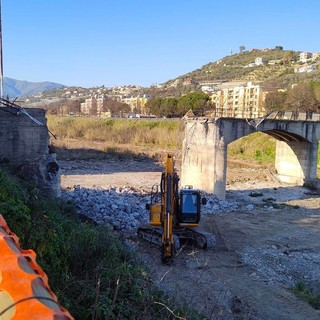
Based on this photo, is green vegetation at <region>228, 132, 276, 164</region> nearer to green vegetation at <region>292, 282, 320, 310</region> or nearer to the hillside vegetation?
the hillside vegetation

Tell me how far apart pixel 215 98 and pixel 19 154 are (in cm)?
8587

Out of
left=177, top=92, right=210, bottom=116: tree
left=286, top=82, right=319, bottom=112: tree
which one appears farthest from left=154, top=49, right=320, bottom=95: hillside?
left=286, top=82, right=319, bottom=112: tree

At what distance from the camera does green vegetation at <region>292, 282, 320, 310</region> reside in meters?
11.4

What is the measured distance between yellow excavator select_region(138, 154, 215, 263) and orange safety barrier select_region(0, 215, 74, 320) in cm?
1101

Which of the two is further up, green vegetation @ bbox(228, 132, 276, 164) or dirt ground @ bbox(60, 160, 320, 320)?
green vegetation @ bbox(228, 132, 276, 164)

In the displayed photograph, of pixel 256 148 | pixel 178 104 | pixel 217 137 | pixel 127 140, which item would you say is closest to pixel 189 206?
pixel 217 137

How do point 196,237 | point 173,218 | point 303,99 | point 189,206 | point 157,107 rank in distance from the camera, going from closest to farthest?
point 189,206 → point 173,218 → point 196,237 → point 303,99 → point 157,107

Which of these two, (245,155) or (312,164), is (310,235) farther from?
(245,155)

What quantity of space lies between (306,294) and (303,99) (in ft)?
159

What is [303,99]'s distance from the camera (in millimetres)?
56594

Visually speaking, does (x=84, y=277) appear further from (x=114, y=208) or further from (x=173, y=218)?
(x=114, y=208)

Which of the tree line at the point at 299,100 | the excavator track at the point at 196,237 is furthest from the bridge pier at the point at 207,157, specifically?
the tree line at the point at 299,100

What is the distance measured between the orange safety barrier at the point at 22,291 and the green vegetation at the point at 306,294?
10.6 metres

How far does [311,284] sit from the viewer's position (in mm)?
13812
